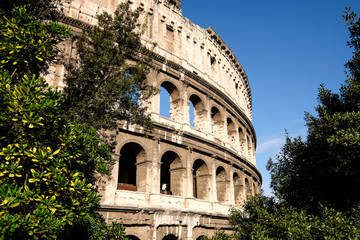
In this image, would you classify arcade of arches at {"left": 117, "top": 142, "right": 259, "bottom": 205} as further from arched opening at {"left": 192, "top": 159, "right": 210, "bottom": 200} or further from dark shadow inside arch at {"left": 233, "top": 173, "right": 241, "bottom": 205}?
dark shadow inside arch at {"left": 233, "top": 173, "right": 241, "bottom": 205}

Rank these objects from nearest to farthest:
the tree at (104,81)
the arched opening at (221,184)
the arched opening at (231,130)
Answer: the tree at (104,81) → the arched opening at (221,184) → the arched opening at (231,130)

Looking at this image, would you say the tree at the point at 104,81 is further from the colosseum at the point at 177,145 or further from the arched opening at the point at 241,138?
the arched opening at the point at 241,138

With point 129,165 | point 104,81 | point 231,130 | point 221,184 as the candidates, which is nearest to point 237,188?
point 221,184

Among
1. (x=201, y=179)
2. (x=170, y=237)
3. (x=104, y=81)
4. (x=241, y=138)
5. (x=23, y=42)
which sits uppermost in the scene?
(x=241, y=138)

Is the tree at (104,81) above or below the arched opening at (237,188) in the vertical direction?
above

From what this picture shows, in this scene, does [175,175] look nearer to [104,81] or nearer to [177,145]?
[177,145]

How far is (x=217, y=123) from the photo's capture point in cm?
1912

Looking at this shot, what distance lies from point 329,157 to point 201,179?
830 cm

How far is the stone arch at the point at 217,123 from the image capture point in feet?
61.9

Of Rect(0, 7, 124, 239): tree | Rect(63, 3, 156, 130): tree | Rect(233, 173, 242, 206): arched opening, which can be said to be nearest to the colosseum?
Rect(233, 173, 242, 206): arched opening

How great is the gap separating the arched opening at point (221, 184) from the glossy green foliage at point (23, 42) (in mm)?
13755

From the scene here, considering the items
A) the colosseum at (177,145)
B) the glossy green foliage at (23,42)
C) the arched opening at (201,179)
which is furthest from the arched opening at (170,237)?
the glossy green foliage at (23,42)

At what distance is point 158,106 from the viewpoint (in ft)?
47.6

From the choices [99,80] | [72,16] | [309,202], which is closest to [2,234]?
[99,80]
